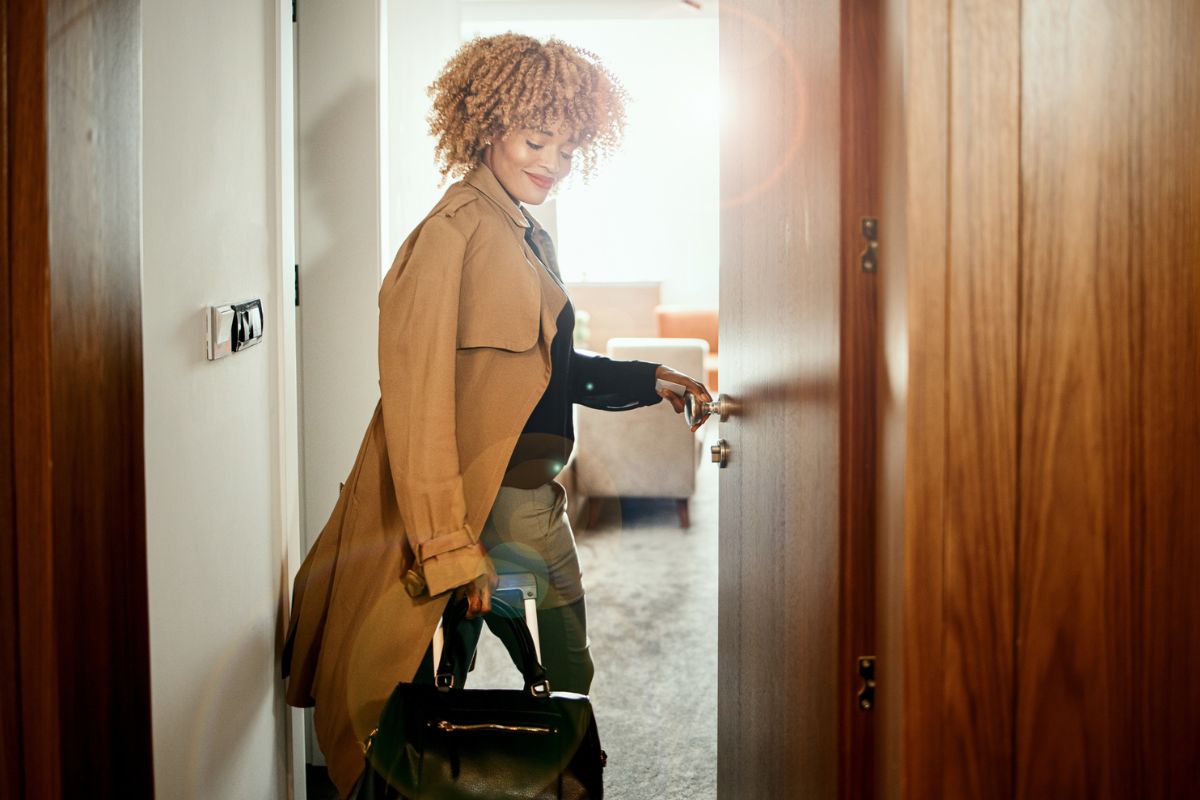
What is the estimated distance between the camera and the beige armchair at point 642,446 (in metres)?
4.73

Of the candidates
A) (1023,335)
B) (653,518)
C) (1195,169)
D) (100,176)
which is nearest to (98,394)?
(100,176)

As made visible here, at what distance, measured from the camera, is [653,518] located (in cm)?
508

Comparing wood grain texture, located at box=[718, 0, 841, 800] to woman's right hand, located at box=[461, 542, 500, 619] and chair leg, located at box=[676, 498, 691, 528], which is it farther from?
chair leg, located at box=[676, 498, 691, 528]

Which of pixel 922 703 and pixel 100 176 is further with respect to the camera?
pixel 100 176

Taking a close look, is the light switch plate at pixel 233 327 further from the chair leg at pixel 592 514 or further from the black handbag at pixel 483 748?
the chair leg at pixel 592 514

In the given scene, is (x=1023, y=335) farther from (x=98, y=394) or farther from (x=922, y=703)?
(x=98, y=394)

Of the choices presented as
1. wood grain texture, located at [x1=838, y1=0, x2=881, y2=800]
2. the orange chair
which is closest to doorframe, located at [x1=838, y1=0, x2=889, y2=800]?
wood grain texture, located at [x1=838, y1=0, x2=881, y2=800]

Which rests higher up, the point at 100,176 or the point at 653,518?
the point at 100,176

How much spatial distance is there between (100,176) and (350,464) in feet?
5.26

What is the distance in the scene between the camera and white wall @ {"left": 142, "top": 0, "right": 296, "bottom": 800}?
1420mm

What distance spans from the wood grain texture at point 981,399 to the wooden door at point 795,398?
0.56 ft

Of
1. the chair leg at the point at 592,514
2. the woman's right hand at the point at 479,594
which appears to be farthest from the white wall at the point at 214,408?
the chair leg at the point at 592,514

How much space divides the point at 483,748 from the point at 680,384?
0.89m

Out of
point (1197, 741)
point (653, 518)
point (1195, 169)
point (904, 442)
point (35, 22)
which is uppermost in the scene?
point (35, 22)
